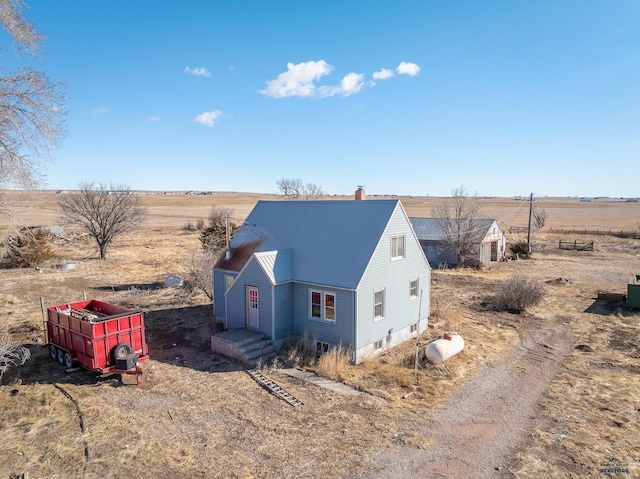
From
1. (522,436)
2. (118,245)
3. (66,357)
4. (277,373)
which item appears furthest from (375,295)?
(118,245)

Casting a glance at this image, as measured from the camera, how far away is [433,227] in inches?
1657

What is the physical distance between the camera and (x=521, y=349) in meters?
18.5

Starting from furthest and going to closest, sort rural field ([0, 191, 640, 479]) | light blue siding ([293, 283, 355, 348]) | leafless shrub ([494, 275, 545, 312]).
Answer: leafless shrub ([494, 275, 545, 312]) < light blue siding ([293, 283, 355, 348]) < rural field ([0, 191, 640, 479])

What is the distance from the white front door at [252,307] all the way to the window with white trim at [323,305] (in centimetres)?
254

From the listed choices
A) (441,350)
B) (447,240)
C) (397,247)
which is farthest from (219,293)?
(447,240)

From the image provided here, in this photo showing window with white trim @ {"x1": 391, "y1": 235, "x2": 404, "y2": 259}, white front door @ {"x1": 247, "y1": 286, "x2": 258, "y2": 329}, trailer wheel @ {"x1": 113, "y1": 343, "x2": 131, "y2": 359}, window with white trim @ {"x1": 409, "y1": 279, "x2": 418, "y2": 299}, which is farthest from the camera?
window with white trim @ {"x1": 409, "y1": 279, "x2": 418, "y2": 299}

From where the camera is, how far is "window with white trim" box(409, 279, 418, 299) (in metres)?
19.4

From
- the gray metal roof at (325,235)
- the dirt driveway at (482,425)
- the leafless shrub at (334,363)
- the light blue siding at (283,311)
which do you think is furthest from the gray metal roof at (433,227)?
the leafless shrub at (334,363)

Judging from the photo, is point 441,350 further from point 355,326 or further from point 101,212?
point 101,212

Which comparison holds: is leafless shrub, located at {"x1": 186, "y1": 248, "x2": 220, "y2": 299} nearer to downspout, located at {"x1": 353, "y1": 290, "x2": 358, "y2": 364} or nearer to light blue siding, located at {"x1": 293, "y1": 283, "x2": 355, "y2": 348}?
light blue siding, located at {"x1": 293, "y1": 283, "x2": 355, "y2": 348}

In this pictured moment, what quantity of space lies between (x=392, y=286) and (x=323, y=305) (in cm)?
326

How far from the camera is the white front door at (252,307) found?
701 inches

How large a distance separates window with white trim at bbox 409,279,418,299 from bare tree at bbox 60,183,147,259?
32.8 meters

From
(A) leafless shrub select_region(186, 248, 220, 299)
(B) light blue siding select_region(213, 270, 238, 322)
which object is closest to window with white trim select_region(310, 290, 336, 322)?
(B) light blue siding select_region(213, 270, 238, 322)
